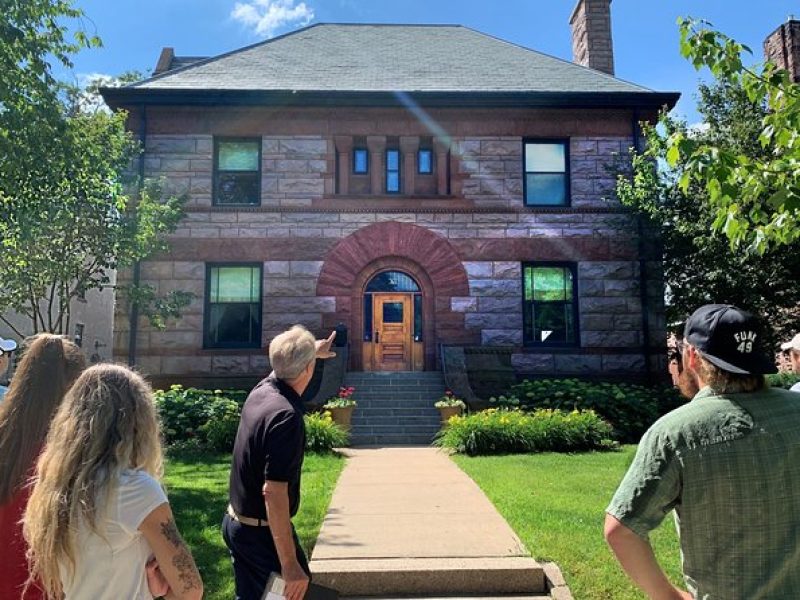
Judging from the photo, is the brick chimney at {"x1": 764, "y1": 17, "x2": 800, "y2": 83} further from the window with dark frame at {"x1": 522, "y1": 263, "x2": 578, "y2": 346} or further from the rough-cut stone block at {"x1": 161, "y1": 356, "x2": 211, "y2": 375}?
the rough-cut stone block at {"x1": 161, "y1": 356, "x2": 211, "y2": 375}

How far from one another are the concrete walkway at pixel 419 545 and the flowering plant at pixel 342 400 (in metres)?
4.37

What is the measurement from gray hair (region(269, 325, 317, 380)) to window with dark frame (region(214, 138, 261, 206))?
13.6 m

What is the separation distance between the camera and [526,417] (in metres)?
11.3

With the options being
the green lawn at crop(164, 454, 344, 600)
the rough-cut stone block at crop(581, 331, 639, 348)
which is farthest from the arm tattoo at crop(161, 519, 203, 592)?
the rough-cut stone block at crop(581, 331, 639, 348)

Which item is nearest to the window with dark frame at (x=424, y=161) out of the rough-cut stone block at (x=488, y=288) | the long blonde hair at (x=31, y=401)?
the rough-cut stone block at (x=488, y=288)

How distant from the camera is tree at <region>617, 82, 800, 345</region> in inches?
534

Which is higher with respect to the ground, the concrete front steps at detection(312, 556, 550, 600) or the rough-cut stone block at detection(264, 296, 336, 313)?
the rough-cut stone block at detection(264, 296, 336, 313)

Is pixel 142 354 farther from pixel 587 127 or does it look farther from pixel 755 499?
pixel 755 499

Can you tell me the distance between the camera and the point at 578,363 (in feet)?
51.4

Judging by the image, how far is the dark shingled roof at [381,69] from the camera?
16.0 meters

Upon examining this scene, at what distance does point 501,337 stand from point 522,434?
16.6 feet

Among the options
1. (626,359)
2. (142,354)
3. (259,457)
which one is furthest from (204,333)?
(259,457)

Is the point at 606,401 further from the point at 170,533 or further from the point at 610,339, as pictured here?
the point at 170,533

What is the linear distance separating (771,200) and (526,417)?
7.21m
